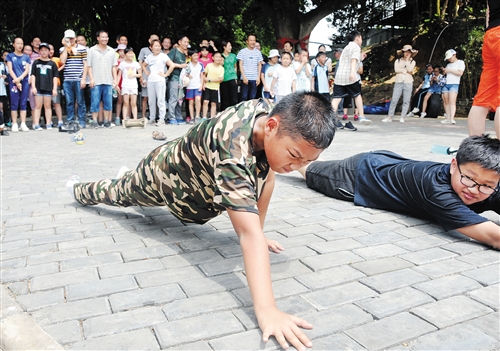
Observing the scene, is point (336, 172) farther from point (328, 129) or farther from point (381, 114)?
point (381, 114)

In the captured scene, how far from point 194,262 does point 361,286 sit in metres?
0.99

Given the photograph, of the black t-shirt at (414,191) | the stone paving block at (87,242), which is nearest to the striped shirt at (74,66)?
the stone paving block at (87,242)

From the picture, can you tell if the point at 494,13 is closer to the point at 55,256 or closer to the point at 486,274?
the point at 486,274

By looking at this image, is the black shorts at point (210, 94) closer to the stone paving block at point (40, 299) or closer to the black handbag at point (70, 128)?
the black handbag at point (70, 128)

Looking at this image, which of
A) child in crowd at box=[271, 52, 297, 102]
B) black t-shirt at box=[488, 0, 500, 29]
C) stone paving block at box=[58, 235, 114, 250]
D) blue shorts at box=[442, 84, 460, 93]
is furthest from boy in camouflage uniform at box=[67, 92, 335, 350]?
blue shorts at box=[442, 84, 460, 93]

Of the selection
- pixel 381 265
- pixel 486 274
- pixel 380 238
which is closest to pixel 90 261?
pixel 381 265

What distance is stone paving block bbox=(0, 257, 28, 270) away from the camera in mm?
2742

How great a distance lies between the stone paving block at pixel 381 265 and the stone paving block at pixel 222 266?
68 cm


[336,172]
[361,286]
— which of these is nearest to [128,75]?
[336,172]

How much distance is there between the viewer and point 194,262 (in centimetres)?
278

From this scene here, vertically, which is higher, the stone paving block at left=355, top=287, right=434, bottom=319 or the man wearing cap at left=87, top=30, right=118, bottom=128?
the man wearing cap at left=87, top=30, right=118, bottom=128

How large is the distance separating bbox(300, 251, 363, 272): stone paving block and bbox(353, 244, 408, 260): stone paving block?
0.06m

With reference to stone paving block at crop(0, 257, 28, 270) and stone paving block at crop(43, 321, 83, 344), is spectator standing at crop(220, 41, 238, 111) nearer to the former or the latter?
stone paving block at crop(0, 257, 28, 270)

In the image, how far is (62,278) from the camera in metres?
2.55
